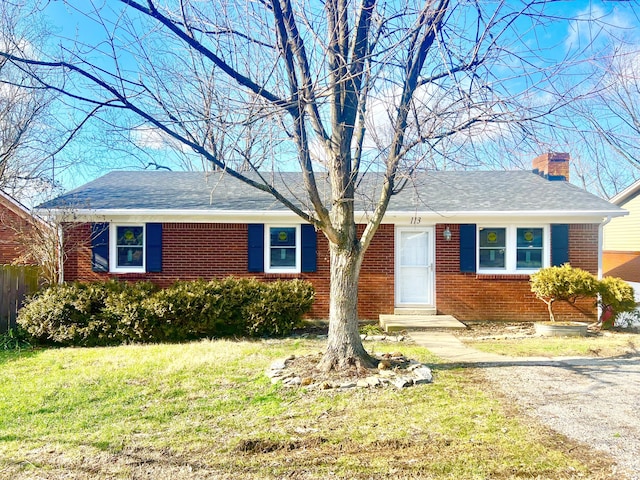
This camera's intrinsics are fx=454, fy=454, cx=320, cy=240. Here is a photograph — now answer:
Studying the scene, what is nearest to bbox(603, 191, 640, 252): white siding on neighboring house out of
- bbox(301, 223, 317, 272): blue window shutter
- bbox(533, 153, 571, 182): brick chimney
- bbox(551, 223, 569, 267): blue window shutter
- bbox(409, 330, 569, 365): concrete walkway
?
bbox(533, 153, 571, 182): brick chimney

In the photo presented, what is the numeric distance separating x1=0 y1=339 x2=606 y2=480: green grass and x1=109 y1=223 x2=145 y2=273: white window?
4339 millimetres

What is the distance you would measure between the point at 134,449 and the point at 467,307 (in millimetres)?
8324

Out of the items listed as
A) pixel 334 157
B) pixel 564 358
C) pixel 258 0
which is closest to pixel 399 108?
pixel 334 157

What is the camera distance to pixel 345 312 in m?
5.86

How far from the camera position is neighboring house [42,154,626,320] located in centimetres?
1022

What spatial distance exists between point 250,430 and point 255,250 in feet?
21.4

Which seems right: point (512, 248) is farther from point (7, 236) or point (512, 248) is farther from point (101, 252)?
point (7, 236)

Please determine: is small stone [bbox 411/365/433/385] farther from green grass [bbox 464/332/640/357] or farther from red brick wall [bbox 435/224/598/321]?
red brick wall [bbox 435/224/598/321]

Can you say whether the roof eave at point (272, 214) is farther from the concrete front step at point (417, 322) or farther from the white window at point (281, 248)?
the concrete front step at point (417, 322)

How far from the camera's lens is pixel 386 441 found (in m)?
3.78

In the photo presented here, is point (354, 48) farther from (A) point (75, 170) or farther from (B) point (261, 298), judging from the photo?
(A) point (75, 170)

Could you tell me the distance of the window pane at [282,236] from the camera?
1052cm

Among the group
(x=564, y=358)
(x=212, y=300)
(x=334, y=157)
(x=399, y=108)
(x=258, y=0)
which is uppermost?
(x=258, y=0)

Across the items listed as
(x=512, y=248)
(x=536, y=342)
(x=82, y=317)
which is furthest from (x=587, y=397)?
(x=82, y=317)
